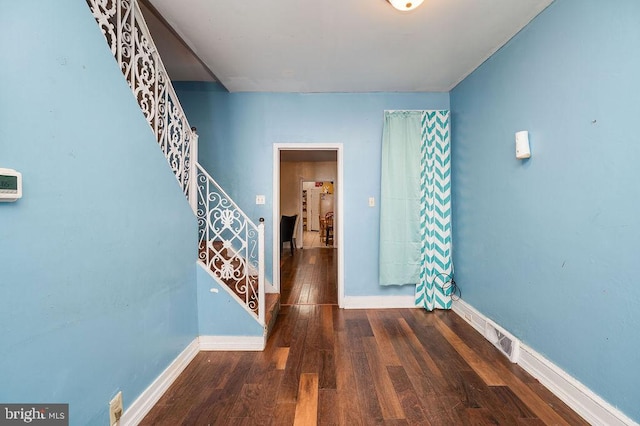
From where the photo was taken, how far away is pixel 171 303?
6.06ft

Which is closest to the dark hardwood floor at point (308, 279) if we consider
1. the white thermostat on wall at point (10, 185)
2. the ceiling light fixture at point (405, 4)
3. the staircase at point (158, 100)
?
the staircase at point (158, 100)

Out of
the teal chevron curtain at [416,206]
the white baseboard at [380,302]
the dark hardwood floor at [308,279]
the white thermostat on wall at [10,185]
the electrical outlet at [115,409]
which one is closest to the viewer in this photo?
the white thermostat on wall at [10,185]

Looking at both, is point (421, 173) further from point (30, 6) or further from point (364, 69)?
point (30, 6)

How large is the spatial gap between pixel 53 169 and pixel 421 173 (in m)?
2.98

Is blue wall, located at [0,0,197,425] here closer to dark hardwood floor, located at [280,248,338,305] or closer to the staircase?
the staircase

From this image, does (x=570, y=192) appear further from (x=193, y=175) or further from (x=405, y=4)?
(x=193, y=175)

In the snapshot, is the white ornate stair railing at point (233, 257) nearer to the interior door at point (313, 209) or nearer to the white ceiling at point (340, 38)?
the white ceiling at point (340, 38)

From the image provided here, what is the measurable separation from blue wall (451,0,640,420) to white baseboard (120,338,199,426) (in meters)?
2.53

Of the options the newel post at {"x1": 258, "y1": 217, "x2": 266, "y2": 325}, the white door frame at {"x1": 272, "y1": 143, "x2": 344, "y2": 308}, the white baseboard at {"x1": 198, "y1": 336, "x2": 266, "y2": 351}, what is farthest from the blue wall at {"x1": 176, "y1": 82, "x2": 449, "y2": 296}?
the white baseboard at {"x1": 198, "y1": 336, "x2": 266, "y2": 351}

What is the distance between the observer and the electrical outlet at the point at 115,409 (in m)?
1.31

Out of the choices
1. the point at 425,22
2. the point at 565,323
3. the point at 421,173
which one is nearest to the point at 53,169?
the point at 425,22

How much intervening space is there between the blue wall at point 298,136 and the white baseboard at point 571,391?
1315 mm

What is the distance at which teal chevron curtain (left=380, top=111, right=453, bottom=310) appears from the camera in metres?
2.99

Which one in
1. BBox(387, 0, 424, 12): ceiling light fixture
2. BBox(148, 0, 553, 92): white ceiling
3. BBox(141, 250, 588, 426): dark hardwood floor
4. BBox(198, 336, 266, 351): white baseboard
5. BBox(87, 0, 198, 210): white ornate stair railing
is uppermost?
BBox(148, 0, 553, 92): white ceiling
